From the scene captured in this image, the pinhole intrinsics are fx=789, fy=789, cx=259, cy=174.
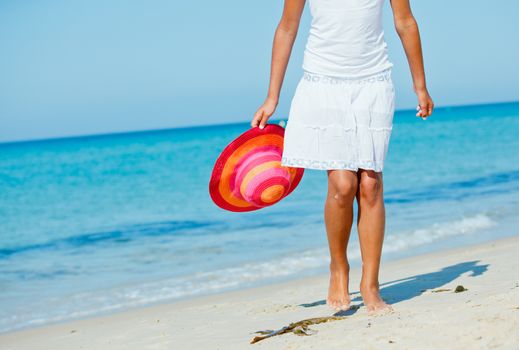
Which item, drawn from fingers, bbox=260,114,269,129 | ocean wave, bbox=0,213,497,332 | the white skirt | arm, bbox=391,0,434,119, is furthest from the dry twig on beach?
ocean wave, bbox=0,213,497,332

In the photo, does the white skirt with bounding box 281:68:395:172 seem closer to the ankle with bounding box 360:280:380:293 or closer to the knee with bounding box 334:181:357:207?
the knee with bounding box 334:181:357:207

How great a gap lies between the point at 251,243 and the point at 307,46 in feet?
18.7

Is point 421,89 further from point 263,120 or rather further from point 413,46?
point 263,120

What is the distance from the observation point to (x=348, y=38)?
3.64 meters

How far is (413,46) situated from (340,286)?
4.04 feet

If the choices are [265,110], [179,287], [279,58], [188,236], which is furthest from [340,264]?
[188,236]

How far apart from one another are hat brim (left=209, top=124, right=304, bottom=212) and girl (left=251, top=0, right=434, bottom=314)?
0.15 meters

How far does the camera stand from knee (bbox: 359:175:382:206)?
12.2ft

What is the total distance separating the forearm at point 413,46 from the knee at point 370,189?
502 mm

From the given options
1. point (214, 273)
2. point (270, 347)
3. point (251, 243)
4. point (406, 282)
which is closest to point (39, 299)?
point (214, 273)

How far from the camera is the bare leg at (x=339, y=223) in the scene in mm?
3699

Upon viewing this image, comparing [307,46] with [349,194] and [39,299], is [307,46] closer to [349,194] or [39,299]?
[349,194]

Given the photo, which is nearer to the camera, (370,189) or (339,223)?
(370,189)

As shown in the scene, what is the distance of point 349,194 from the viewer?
12.2ft
